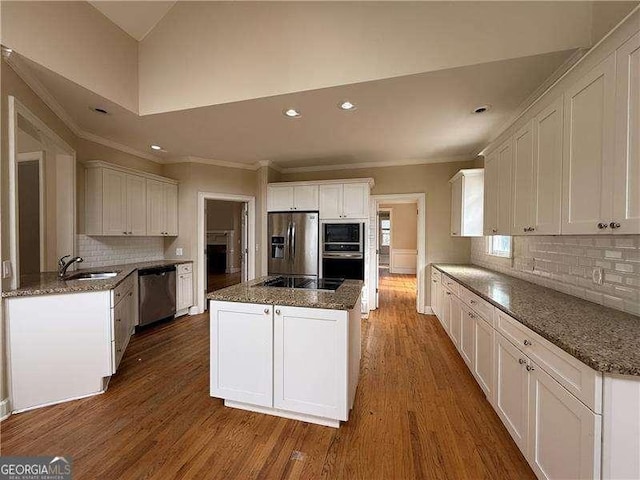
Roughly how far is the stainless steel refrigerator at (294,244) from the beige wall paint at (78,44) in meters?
2.40

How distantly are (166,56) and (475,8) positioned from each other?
280 centimetres

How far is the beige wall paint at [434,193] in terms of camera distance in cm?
449

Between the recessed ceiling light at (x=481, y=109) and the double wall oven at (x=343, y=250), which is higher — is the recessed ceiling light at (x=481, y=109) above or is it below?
above

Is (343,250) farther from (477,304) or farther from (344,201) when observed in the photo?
(477,304)

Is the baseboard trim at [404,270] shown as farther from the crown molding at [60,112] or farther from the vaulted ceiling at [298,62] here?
the crown molding at [60,112]

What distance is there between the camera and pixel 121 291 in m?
2.78

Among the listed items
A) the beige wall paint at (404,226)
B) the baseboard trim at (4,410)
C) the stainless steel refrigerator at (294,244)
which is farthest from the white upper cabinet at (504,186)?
the beige wall paint at (404,226)

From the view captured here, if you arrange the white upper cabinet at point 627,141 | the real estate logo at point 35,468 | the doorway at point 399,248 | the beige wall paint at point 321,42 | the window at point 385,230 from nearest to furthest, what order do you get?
the white upper cabinet at point 627,141 < the real estate logo at point 35,468 < the beige wall paint at point 321,42 < the doorway at point 399,248 < the window at point 385,230

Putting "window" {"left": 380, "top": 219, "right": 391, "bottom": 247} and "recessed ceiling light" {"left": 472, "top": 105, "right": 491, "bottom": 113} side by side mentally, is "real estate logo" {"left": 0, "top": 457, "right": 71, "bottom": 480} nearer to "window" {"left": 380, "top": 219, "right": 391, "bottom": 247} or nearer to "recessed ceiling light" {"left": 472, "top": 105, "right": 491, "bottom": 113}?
"recessed ceiling light" {"left": 472, "top": 105, "right": 491, "bottom": 113}

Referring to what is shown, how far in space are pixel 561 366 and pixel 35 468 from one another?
2835mm


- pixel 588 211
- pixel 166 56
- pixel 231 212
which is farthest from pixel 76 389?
pixel 231 212

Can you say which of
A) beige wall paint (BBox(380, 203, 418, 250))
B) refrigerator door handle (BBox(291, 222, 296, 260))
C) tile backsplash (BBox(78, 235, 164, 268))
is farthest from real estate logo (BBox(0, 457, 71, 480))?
beige wall paint (BBox(380, 203, 418, 250))

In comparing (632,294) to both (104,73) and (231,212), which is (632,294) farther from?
(231,212)

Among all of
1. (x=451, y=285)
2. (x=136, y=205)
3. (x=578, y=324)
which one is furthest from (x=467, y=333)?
(x=136, y=205)
